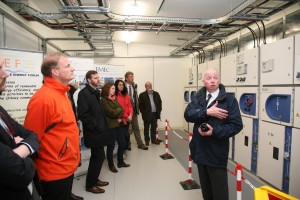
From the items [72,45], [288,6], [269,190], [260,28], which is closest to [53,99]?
[269,190]

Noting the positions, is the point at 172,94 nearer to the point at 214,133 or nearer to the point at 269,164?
the point at 269,164

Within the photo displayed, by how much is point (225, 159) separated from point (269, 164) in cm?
164

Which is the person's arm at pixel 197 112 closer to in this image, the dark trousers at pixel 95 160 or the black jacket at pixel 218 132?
the black jacket at pixel 218 132

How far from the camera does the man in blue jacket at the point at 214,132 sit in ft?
6.26

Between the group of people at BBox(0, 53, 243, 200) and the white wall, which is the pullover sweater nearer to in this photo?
the group of people at BBox(0, 53, 243, 200)

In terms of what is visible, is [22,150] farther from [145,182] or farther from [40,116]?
[145,182]

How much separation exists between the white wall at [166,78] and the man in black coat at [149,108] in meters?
2.05

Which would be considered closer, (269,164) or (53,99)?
(53,99)

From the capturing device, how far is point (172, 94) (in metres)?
7.58

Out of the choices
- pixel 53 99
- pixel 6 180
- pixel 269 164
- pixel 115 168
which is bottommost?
pixel 115 168

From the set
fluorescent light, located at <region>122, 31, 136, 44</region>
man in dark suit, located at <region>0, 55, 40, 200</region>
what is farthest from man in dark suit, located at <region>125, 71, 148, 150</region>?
man in dark suit, located at <region>0, 55, 40, 200</region>

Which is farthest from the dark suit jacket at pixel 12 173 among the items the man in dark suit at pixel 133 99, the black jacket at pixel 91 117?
the man in dark suit at pixel 133 99

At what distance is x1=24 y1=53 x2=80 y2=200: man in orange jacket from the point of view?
1533 mm

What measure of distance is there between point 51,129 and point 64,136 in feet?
0.36
